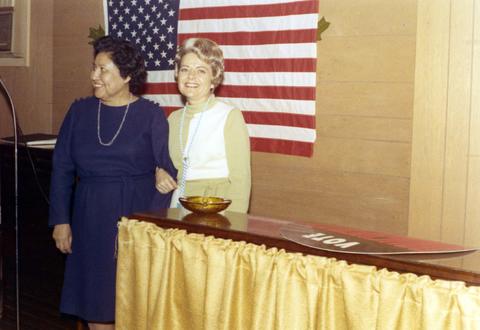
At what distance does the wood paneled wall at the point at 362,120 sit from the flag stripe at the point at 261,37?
0.10 meters

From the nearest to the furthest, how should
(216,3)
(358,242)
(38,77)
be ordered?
(358,242)
(216,3)
(38,77)

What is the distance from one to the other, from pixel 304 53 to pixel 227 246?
1.80 m

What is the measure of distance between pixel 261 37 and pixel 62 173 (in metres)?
1.38

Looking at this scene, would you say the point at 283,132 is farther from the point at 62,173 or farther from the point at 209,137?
the point at 62,173

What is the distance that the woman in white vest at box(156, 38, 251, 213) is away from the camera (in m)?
2.58

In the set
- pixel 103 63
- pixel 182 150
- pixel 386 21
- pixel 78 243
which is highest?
pixel 386 21

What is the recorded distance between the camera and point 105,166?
285 cm

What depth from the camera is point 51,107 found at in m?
4.96

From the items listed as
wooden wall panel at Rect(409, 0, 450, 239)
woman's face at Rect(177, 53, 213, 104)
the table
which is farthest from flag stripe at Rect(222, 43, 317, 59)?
the table

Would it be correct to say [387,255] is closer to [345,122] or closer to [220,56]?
[220,56]

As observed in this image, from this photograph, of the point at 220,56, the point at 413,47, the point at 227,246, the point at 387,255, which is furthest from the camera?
the point at 413,47

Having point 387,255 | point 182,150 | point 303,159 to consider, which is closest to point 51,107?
point 303,159

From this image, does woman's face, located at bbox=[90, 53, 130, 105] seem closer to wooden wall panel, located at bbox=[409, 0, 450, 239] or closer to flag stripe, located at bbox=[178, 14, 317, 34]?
flag stripe, located at bbox=[178, 14, 317, 34]

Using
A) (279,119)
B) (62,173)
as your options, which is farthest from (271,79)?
(62,173)
